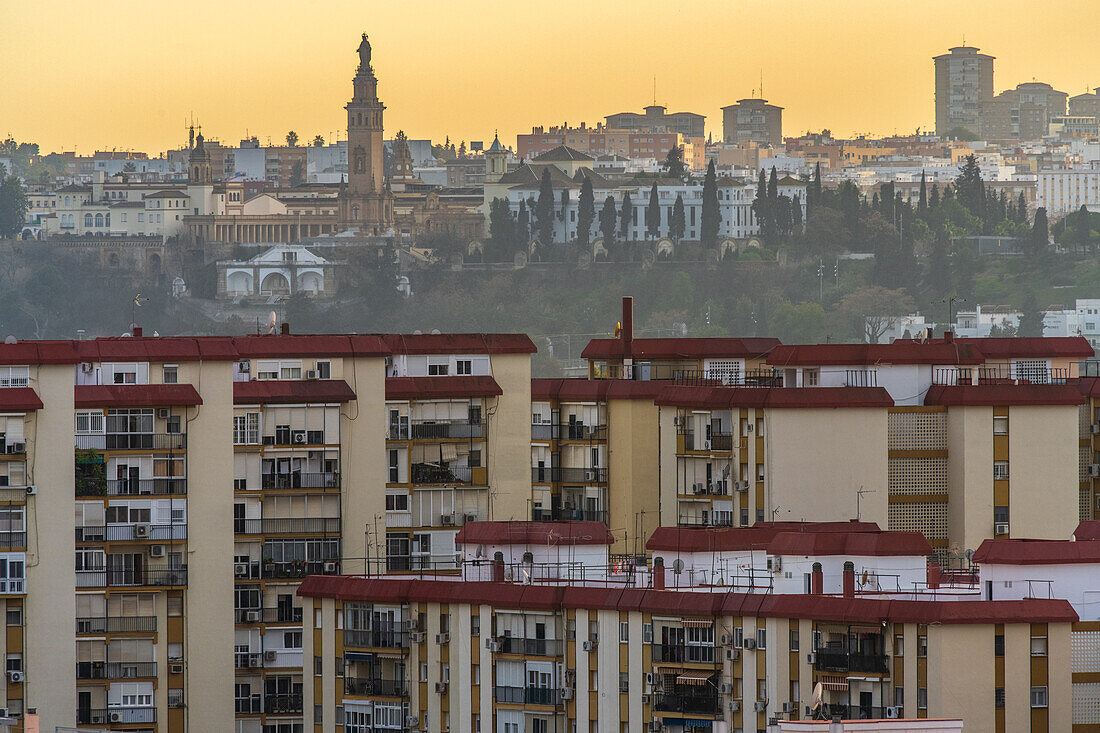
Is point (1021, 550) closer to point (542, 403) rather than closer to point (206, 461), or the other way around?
point (206, 461)

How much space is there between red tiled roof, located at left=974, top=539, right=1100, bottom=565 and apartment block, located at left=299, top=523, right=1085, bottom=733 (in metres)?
0.46

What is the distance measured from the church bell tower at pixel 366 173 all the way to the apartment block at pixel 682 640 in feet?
Answer: 396

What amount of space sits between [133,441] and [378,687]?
525 cm

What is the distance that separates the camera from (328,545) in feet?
97.1

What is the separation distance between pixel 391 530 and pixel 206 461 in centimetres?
406

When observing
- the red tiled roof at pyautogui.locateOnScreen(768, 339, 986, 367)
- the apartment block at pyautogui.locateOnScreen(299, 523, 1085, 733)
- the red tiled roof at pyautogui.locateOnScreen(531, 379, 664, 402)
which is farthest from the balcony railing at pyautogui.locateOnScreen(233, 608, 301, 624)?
the red tiled roof at pyautogui.locateOnScreen(768, 339, 986, 367)

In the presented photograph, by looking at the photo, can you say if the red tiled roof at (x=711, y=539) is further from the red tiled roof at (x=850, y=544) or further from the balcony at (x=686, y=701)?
the balcony at (x=686, y=701)

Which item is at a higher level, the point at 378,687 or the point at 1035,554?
the point at 1035,554

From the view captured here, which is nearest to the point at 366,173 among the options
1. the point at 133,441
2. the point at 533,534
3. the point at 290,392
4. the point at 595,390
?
the point at 595,390

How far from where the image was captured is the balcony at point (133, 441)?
26.9m

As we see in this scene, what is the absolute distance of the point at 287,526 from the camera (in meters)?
29.5

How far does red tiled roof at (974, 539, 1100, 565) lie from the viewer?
21250mm

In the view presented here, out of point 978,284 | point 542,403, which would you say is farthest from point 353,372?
point 978,284

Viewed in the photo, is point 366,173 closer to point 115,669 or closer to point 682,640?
point 115,669
